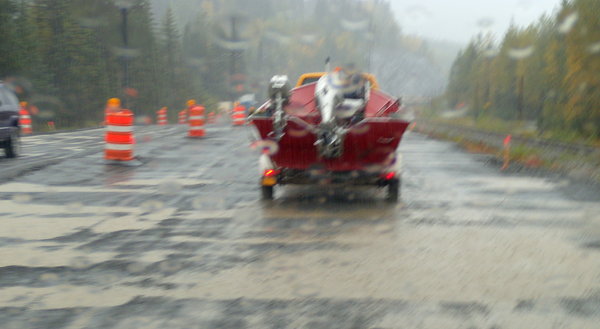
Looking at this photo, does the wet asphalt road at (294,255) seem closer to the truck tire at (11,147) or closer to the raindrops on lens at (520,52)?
the truck tire at (11,147)

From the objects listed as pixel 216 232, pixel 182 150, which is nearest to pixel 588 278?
pixel 216 232

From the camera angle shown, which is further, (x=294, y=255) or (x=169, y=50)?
(x=169, y=50)

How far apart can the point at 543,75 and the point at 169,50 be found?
60.4m

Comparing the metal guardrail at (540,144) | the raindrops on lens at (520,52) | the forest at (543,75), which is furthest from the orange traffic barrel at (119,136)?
the raindrops on lens at (520,52)

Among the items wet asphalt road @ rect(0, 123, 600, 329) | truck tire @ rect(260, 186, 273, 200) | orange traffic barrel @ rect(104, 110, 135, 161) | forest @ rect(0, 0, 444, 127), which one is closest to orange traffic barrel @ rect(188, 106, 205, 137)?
forest @ rect(0, 0, 444, 127)

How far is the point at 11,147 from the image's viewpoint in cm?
1723

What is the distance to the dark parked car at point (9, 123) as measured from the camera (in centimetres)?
1701

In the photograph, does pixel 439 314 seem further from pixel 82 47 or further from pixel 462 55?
pixel 462 55

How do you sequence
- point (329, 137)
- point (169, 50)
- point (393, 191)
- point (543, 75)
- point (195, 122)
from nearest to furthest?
point (329, 137), point (393, 191), point (195, 122), point (543, 75), point (169, 50)

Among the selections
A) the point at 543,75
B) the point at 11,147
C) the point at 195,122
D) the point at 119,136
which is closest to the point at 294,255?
the point at 119,136

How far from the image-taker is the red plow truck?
966 centimetres

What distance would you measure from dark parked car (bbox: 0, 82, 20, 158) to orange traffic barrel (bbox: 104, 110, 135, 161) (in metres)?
2.82

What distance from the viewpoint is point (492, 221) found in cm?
883

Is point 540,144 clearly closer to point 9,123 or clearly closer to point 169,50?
point 9,123
